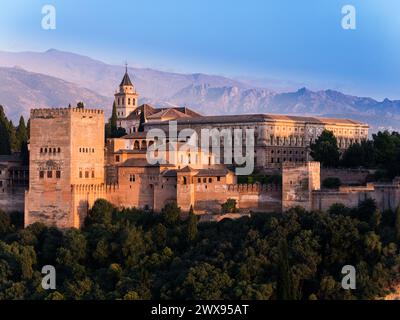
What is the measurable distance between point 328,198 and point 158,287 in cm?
862

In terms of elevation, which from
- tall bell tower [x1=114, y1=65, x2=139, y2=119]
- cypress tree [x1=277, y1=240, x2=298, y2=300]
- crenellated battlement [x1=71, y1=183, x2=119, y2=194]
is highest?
tall bell tower [x1=114, y1=65, x2=139, y2=119]

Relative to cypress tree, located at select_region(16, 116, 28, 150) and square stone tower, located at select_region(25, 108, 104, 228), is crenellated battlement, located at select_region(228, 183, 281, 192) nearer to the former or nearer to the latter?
square stone tower, located at select_region(25, 108, 104, 228)


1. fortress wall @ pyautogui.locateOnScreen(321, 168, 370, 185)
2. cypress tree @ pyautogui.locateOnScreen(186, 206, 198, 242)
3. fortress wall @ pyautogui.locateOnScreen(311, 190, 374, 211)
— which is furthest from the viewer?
fortress wall @ pyautogui.locateOnScreen(321, 168, 370, 185)

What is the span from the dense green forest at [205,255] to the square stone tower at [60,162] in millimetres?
912

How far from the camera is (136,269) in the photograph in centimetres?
4272

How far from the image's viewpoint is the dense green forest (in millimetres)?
39531

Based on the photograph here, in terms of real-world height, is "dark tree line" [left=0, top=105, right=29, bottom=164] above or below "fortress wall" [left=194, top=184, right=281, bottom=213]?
above

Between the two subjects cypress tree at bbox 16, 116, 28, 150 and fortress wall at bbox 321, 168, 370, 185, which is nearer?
fortress wall at bbox 321, 168, 370, 185

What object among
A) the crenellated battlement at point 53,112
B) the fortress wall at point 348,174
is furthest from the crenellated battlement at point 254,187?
the crenellated battlement at point 53,112

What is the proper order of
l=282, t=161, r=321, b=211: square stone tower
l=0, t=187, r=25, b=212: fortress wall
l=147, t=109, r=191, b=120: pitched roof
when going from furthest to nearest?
1. l=147, t=109, r=191, b=120: pitched roof
2. l=0, t=187, r=25, b=212: fortress wall
3. l=282, t=161, r=321, b=211: square stone tower

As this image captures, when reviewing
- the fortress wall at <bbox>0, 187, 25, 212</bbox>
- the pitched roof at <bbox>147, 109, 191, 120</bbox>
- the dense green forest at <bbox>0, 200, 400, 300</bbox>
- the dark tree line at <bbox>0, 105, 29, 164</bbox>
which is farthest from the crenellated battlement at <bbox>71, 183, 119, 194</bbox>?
the pitched roof at <bbox>147, 109, 191, 120</bbox>

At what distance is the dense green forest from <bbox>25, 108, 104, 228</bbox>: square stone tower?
0.91 meters

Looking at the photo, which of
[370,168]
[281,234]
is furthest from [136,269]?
[370,168]

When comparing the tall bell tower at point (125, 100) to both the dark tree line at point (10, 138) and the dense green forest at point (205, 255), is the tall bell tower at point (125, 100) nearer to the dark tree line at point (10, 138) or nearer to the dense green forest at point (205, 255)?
the dark tree line at point (10, 138)
